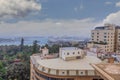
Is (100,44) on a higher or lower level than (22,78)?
higher

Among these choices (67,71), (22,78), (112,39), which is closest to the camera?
(67,71)

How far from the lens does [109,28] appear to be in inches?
1741

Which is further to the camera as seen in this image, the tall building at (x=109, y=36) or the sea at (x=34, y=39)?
the sea at (x=34, y=39)

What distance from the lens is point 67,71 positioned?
57.5 ft

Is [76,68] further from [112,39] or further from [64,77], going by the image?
[112,39]

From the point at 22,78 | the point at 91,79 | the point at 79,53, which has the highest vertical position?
the point at 79,53

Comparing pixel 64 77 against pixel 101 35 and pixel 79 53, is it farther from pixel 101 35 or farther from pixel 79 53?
pixel 101 35

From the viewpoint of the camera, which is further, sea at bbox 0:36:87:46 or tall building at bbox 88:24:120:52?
sea at bbox 0:36:87:46

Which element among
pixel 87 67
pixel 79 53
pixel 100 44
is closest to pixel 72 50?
pixel 79 53

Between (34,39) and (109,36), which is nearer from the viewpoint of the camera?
(109,36)

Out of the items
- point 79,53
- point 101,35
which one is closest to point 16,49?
point 101,35

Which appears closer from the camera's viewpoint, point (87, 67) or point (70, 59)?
point (87, 67)

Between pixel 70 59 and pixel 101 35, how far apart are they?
2500cm

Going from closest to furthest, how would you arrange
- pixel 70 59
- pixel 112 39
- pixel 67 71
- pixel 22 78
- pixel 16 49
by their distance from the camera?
pixel 67 71, pixel 70 59, pixel 22 78, pixel 112 39, pixel 16 49
